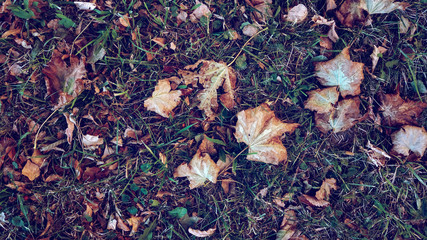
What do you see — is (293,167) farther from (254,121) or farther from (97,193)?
(97,193)

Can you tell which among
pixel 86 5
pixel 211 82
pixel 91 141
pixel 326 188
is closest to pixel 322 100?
pixel 326 188

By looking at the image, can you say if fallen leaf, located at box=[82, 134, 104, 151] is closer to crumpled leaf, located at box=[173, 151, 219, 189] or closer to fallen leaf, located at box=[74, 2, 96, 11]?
crumpled leaf, located at box=[173, 151, 219, 189]

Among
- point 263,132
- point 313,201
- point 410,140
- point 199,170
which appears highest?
point 263,132

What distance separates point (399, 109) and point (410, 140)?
10.1 inches

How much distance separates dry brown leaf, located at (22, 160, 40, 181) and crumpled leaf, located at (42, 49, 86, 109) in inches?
19.3

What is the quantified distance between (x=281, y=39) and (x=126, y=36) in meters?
1.24

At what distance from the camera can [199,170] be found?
78.9 inches

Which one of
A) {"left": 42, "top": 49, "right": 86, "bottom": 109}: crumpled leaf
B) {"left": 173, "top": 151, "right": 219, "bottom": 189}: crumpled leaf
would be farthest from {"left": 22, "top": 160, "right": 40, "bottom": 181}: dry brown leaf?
{"left": 173, "top": 151, "right": 219, "bottom": 189}: crumpled leaf

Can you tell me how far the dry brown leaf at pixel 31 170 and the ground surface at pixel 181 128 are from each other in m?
0.01

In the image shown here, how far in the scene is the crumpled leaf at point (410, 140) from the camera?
81.0 inches

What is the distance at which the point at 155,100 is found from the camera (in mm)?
2020

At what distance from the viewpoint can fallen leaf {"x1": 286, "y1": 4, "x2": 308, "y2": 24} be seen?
2072 millimetres

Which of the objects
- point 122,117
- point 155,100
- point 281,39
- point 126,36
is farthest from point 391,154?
point 126,36

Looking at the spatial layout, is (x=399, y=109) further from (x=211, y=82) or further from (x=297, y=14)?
(x=211, y=82)
